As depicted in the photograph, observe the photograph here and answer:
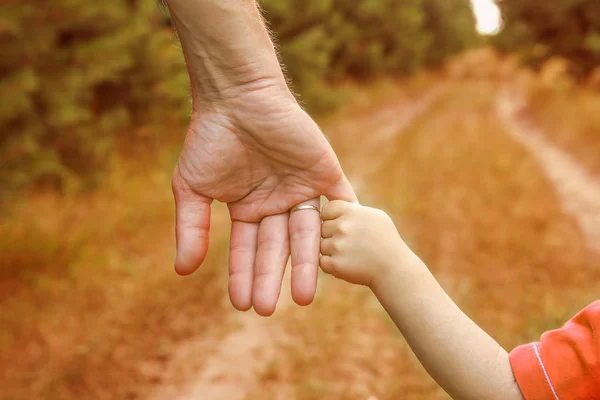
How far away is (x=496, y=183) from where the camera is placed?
16.7 ft

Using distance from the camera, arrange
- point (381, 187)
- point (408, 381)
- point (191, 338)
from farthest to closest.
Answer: point (381, 187) → point (191, 338) → point (408, 381)

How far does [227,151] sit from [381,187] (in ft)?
13.3

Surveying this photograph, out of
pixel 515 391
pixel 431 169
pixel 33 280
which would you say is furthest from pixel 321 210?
pixel 431 169

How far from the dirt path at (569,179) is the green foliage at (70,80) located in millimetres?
4127

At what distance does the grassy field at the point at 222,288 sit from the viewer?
2.51 metres

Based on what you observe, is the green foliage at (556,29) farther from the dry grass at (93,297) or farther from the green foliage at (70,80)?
the dry grass at (93,297)

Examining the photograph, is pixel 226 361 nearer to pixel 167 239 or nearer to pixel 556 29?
pixel 167 239

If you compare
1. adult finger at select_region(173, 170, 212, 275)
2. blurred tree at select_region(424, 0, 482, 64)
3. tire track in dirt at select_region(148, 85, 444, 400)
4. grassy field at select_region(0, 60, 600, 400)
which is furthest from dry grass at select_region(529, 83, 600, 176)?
blurred tree at select_region(424, 0, 482, 64)

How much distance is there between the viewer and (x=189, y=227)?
1504 millimetres

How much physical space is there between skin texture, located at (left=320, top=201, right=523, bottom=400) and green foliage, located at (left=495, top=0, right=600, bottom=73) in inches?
377

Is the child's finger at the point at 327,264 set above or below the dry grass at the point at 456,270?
above

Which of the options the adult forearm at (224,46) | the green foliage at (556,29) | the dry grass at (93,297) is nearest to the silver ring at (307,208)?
the adult forearm at (224,46)

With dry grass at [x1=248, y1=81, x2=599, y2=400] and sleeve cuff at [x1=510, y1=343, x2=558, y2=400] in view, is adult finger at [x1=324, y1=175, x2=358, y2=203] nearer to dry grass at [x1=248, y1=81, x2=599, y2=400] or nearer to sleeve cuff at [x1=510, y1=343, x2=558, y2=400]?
sleeve cuff at [x1=510, y1=343, x2=558, y2=400]

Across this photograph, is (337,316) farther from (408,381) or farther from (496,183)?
(496,183)
